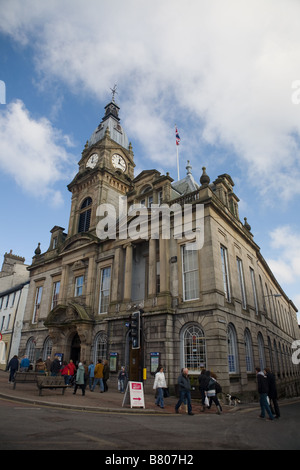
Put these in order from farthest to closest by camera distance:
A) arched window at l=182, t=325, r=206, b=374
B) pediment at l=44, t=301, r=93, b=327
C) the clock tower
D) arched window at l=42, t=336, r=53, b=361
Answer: the clock tower < arched window at l=42, t=336, r=53, b=361 < pediment at l=44, t=301, r=93, b=327 < arched window at l=182, t=325, r=206, b=374

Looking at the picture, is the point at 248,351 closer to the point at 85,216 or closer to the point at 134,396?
the point at 134,396

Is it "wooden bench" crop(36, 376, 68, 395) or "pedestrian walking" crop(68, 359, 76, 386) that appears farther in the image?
"pedestrian walking" crop(68, 359, 76, 386)

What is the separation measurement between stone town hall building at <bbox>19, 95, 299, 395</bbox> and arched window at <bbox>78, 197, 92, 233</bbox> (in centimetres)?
15

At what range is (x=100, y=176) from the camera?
3119 centimetres

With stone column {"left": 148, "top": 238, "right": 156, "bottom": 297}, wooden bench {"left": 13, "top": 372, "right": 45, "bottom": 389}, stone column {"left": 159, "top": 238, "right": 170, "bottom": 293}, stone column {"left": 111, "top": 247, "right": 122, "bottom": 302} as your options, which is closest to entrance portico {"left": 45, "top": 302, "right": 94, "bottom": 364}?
stone column {"left": 111, "top": 247, "right": 122, "bottom": 302}

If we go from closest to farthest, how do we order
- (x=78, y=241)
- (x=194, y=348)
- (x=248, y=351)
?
(x=194, y=348) → (x=248, y=351) → (x=78, y=241)

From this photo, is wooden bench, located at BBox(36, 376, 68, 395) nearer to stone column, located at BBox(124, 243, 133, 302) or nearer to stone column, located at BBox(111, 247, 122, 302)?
stone column, located at BBox(124, 243, 133, 302)

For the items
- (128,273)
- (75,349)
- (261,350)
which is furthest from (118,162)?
(261,350)

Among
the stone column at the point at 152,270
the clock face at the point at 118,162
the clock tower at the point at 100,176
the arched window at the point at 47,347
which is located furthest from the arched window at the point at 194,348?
the clock face at the point at 118,162

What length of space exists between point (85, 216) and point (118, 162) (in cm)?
775

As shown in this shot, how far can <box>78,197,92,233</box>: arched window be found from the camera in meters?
30.4

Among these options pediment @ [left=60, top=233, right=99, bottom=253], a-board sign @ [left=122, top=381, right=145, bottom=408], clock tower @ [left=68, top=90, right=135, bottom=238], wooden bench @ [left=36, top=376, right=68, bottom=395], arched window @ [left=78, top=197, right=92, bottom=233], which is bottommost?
a-board sign @ [left=122, top=381, right=145, bottom=408]

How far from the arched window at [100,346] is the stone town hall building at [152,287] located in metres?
0.07
